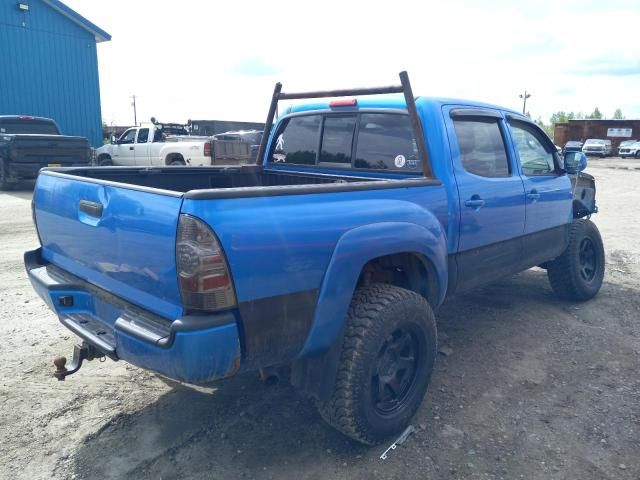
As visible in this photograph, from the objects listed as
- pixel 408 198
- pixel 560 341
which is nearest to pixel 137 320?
pixel 408 198

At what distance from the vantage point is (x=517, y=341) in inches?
174

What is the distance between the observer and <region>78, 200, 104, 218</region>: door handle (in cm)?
259

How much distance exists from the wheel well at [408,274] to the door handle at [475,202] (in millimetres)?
576

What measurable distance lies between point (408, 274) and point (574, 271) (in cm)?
267

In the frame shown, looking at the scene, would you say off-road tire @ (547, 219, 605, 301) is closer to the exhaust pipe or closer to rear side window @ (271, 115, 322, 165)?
rear side window @ (271, 115, 322, 165)

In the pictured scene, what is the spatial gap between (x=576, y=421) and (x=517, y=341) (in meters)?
1.22

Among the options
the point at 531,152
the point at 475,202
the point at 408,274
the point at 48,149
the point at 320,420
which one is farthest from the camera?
the point at 48,149

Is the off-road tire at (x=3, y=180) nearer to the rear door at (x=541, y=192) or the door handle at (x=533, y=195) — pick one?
the rear door at (x=541, y=192)

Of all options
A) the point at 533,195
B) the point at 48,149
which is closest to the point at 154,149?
the point at 48,149

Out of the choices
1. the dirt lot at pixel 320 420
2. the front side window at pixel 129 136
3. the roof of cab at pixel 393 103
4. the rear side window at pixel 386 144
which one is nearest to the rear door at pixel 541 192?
the roof of cab at pixel 393 103

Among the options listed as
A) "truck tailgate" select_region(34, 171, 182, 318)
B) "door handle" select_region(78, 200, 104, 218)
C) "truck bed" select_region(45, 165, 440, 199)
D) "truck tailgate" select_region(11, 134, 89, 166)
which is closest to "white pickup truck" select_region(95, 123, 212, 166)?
"truck tailgate" select_region(11, 134, 89, 166)

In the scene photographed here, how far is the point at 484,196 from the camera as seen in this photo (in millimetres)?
3711

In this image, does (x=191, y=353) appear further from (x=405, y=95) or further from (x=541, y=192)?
(x=541, y=192)

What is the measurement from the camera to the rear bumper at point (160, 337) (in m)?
2.16
